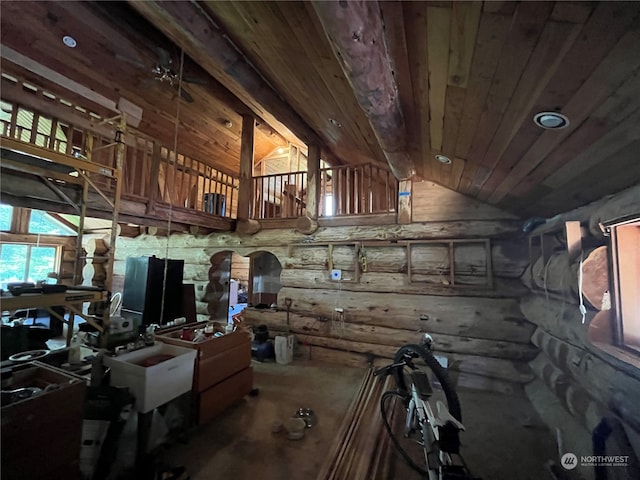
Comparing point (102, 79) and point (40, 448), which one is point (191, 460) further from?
point (102, 79)

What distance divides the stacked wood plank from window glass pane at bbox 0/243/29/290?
7.44m

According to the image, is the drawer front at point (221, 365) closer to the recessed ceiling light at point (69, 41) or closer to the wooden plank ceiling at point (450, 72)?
the wooden plank ceiling at point (450, 72)

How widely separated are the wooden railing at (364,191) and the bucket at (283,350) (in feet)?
7.22

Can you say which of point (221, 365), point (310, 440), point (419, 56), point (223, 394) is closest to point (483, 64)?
point (419, 56)

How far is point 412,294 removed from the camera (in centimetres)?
389

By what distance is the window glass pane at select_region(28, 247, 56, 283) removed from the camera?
6.19 meters

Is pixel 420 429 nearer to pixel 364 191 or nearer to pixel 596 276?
pixel 596 276

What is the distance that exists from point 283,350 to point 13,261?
6545mm

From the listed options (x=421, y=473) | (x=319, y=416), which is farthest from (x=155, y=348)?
(x=421, y=473)

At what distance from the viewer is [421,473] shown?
2.01 meters

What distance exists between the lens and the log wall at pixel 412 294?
3.43 m

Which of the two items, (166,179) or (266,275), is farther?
(266,275)

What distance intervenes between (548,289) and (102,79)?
23.0 ft

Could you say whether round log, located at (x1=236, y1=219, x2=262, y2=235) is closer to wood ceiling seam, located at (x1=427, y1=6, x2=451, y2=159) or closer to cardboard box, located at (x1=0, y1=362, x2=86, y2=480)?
cardboard box, located at (x1=0, y1=362, x2=86, y2=480)
